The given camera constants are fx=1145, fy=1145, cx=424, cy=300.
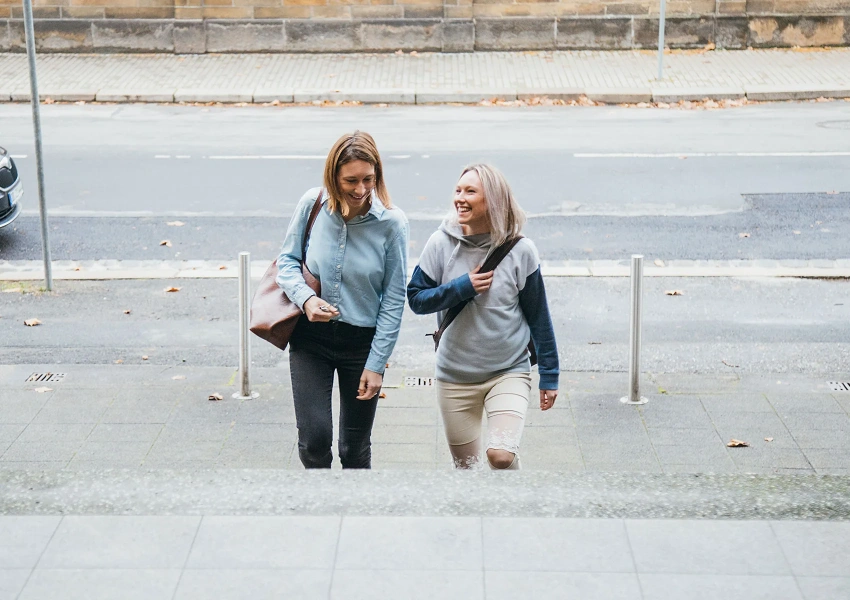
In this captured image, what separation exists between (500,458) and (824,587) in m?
1.45

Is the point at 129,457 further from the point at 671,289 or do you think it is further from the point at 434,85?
the point at 434,85

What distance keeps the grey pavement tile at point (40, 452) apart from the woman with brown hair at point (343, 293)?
1.68 meters

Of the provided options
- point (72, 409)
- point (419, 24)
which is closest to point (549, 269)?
point (72, 409)

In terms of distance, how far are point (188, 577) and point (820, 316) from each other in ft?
20.4

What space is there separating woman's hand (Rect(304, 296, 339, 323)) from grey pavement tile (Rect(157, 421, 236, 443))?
1800mm

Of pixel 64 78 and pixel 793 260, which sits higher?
pixel 64 78

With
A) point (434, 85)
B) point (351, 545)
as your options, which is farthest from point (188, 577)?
point (434, 85)

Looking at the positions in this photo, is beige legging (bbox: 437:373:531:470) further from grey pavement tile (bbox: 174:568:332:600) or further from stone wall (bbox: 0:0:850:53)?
stone wall (bbox: 0:0:850:53)

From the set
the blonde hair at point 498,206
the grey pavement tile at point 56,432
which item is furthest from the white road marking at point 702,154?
the blonde hair at point 498,206

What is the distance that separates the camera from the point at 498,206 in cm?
473

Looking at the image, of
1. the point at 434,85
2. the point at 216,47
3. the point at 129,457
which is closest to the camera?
the point at 129,457

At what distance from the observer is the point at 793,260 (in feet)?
33.3

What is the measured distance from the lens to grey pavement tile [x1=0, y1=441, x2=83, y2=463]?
593 centimetres

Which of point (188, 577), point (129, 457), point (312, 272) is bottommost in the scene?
point (129, 457)
